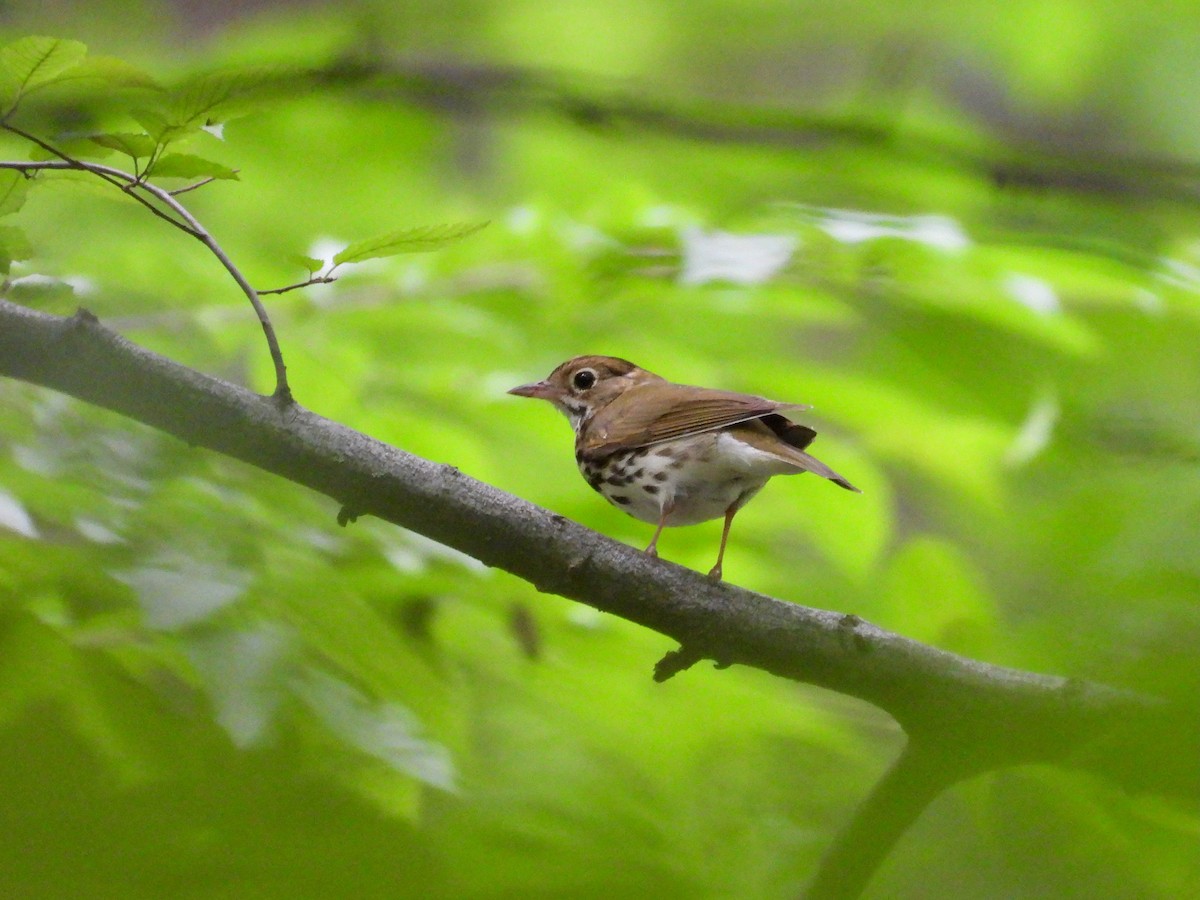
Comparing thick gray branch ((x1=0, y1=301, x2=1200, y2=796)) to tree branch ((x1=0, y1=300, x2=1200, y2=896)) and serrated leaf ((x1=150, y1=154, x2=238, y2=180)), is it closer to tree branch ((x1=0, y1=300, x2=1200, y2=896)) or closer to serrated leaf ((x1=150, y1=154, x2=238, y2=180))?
tree branch ((x1=0, y1=300, x2=1200, y2=896))

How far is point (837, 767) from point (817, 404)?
1178 millimetres

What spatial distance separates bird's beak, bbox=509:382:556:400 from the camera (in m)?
2.32

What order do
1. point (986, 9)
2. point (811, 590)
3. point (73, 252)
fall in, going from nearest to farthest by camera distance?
1. point (811, 590)
2. point (73, 252)
3. point (986, 9)

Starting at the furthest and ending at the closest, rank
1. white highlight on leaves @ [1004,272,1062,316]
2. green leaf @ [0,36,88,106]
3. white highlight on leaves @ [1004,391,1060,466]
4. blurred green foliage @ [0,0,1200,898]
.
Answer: white highlight on leaves @ [1004,272,1062,316] < white highlight on leaves @ [1004,391,1060,466] < green leaf @ [0,36,88,106] < blurred green foliage @ [0,0,1200,898]

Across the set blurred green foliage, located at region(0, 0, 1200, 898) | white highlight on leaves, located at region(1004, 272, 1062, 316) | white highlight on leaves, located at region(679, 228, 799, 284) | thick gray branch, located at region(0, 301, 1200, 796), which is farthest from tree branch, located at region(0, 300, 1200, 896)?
white highlight on leaves, located at region(1004, 272, 1062, 316)

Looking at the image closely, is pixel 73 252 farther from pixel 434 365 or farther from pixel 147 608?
pixel 147 608

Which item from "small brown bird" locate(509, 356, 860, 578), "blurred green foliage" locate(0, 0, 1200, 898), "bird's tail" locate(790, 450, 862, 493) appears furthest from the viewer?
"small brown bird" locate(509, 356, 860, 578)

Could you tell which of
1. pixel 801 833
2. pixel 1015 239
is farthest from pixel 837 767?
pixel 1015 239

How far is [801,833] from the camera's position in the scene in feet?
3.51

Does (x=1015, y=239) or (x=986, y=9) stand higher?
(x=986, y=9)

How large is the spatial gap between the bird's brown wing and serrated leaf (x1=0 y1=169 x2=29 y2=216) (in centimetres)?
111

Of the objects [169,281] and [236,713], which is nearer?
[236,713]

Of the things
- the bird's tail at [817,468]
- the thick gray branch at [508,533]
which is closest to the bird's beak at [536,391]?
the bird's tail at [817,468]

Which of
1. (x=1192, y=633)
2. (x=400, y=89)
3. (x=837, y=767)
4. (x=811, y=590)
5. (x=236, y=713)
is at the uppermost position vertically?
(x=1192, y=633)
